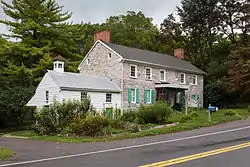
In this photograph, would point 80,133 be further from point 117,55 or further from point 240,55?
point 240,55

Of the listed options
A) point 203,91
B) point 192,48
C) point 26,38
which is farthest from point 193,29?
point 26,38

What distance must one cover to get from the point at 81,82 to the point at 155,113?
29.4ft

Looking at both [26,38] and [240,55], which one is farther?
[26,38]

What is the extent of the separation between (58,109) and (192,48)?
35.1 meters

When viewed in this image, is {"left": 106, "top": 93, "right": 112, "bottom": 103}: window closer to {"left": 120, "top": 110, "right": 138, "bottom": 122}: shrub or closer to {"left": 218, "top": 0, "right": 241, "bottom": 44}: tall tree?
{"left": 120, "top": 110, "right": 138, "bottom": 122}: shrub

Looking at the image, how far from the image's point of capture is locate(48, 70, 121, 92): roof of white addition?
1089 inches

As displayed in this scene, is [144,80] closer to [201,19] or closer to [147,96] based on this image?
[147,96]

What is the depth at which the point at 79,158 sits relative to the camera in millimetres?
10672

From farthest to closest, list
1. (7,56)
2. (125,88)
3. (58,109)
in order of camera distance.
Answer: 1. (7,56)
2. (125,88)
3. (58,109)

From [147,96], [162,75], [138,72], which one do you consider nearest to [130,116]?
[138,72]

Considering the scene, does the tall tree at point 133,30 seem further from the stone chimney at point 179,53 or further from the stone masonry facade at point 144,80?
the stone masonry facade at point 144,80

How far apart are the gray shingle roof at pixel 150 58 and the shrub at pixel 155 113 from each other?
993 centimetres

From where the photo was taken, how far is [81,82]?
29.4 m

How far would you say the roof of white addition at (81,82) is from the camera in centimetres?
2766
